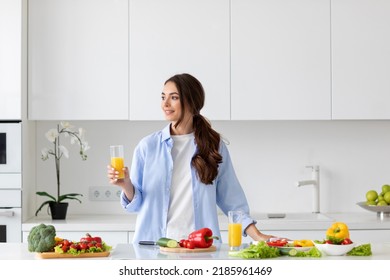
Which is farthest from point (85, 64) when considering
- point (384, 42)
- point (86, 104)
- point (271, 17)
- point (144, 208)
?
point (384, 42)

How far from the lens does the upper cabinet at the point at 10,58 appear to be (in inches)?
181

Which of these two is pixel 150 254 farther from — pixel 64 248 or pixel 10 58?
pixel 10 58

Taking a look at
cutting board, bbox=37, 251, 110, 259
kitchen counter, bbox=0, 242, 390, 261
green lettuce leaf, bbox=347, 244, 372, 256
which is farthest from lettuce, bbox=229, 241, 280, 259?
cutting board, bbox=37, 251, 110, 259

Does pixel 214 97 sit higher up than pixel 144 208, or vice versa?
pixel 214 97

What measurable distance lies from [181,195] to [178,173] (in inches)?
3.9

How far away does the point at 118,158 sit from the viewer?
10.4ft

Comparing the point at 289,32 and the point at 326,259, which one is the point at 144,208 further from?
the point at 289,32

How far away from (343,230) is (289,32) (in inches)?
76.8

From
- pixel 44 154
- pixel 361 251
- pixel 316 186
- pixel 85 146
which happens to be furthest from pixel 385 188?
pixel 44 154

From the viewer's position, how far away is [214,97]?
15.7 ft

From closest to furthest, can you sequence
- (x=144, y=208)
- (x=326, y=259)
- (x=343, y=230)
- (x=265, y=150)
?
(x=326, y=259), (x=343, y=230), (x=144, y=208), (x=265, y=150)

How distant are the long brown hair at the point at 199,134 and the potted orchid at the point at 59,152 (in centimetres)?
144

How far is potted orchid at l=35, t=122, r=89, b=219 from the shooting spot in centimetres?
479

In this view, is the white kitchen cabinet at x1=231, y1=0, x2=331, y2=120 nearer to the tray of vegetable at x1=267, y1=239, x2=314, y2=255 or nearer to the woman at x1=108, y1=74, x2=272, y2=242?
the woman at x1=108, y1=74, x2=272, y2=242
